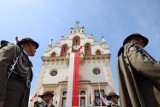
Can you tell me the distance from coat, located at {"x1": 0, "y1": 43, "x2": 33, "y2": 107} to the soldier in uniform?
1.66 meters

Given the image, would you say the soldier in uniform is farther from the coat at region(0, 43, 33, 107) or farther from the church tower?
the church tower

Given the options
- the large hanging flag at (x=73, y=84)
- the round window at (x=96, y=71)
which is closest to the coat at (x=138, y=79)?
the large hanging flag at (x=73, y=84)

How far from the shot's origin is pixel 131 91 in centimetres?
225

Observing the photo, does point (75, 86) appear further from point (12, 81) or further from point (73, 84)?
point (12, 81)

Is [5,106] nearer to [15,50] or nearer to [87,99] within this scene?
[15,50]

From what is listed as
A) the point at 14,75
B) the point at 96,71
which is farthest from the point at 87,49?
the point at 14,75

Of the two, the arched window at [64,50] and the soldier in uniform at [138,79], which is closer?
the soldier in uniform at [138,79]

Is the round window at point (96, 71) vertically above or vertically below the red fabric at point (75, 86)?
above

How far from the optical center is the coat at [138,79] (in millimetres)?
2100

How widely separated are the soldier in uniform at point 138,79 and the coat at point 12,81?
5.43 ft

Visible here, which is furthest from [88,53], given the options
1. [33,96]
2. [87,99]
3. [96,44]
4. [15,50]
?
[15,50]

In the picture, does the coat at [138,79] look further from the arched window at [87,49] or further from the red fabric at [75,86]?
the arched window at [87,49]

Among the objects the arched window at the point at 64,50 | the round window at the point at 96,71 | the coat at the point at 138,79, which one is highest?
the arched window at the point at 64,50

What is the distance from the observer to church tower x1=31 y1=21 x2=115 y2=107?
49.1ft
